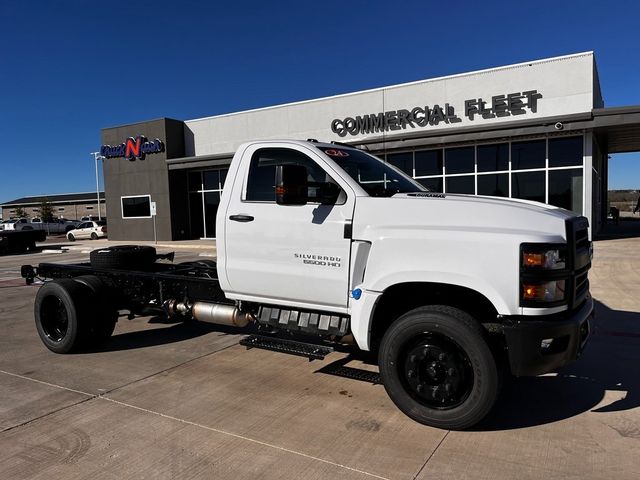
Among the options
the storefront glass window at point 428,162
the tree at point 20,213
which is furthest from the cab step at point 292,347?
the tree at point 20,213

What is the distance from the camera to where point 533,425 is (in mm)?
3902

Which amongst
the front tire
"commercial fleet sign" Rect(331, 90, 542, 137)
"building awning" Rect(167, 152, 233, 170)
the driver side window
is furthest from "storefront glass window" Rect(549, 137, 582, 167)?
the front tire

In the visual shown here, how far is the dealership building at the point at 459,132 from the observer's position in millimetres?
16500

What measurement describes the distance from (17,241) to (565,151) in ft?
79.4

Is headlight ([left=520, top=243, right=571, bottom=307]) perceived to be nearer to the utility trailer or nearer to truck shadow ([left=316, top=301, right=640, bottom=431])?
truck shadow ([left=316, top=301, right=640, bottom=431])

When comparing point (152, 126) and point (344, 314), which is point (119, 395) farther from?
point (152, 126)

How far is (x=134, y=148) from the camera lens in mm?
27359

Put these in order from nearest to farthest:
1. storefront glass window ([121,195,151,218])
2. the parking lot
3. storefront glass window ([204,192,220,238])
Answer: the parking lot, storefront glass window ([204,192,220,238]), storefront glass window ([121,195,151,218])

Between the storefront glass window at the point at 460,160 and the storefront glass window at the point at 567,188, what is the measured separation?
2.85 metres

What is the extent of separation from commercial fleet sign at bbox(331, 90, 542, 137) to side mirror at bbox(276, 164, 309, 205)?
15.4 m

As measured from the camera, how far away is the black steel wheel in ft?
19.1

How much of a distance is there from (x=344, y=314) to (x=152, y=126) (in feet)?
82.1

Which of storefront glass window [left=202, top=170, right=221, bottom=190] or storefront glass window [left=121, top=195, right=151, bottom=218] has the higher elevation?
storefront glass window [left=202, top=170, right=221, bottom=190]

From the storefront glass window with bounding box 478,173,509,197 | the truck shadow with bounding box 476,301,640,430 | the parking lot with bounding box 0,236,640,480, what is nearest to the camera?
the parking lot with bounding box 0,236,640,480
